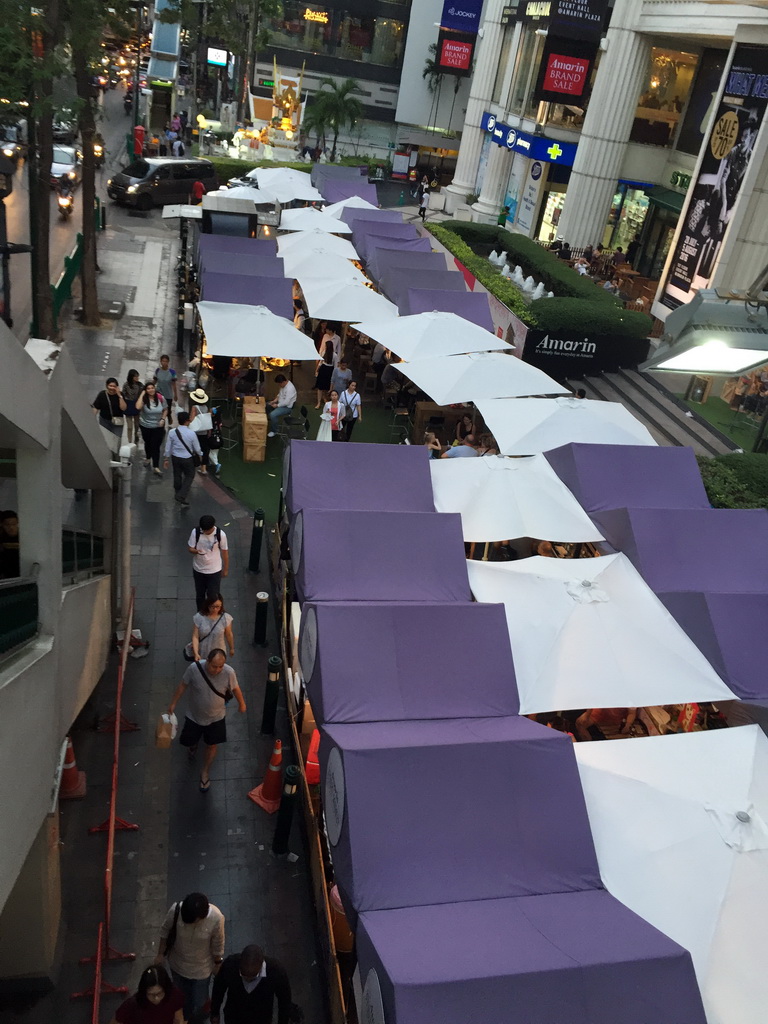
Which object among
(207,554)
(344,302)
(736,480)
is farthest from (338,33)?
(207,554)

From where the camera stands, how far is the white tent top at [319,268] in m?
18.7

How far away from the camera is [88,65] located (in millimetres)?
16578

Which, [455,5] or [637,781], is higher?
[455,5]

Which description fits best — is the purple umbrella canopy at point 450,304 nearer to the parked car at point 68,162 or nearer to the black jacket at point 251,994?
the black jacket at point 251,994

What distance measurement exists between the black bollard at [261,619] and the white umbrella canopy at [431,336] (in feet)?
21.7

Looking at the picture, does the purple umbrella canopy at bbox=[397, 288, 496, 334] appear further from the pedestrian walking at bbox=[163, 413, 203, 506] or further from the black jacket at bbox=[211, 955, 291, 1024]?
the black jacket at bbox=[211, 955, 291, 1024]

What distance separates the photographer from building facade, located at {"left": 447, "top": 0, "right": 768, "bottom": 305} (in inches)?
1093

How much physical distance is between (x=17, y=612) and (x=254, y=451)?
33.6ft

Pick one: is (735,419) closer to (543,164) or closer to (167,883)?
(167,883)

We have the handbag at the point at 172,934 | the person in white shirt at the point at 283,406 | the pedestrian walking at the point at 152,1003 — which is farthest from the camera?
the person in white shirt at the point at 283,406

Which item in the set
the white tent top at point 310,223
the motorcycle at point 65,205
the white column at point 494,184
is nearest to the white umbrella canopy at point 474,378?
the white tent top at point 310,223

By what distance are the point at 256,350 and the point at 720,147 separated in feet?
49.6

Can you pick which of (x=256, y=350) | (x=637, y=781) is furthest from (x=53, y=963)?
(x=256, y=350)

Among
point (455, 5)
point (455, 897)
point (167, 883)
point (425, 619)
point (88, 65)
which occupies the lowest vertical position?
point (167, 883)
